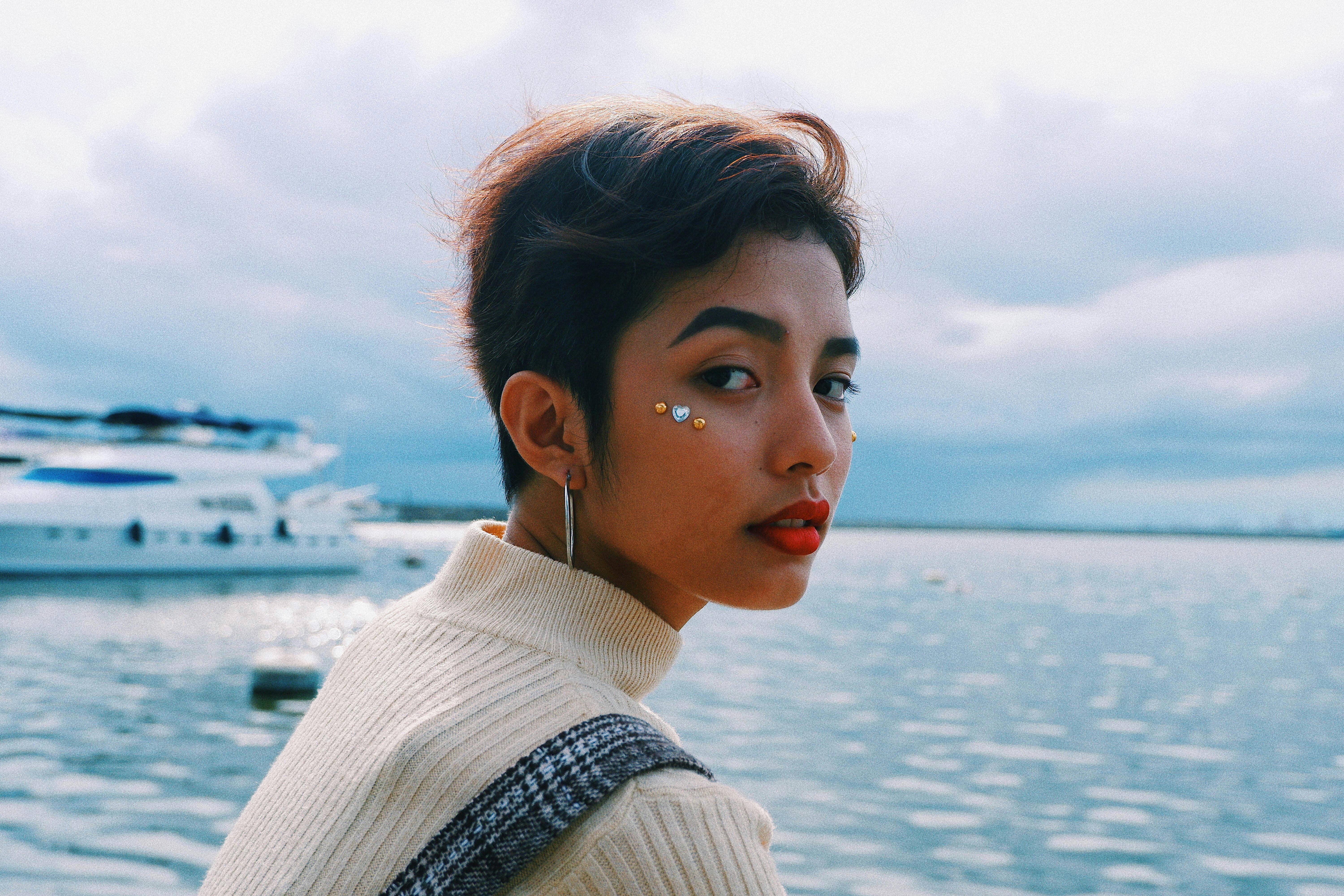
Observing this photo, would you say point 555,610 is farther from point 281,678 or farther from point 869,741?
point 281,678

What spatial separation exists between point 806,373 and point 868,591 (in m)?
54.7

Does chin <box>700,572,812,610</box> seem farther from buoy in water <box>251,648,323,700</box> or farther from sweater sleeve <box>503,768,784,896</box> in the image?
buoy in water <box>251,648,323,700</box>

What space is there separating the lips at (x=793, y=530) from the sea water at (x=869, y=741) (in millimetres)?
3100

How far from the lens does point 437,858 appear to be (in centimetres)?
99

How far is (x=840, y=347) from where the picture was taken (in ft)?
4.43

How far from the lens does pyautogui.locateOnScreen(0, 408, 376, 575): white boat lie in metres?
33.0

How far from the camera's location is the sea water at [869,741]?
1080 cm

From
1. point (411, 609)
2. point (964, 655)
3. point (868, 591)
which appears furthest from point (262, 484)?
point (411, 609)

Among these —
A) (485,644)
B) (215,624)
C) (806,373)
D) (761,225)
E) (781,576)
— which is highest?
(215,624)

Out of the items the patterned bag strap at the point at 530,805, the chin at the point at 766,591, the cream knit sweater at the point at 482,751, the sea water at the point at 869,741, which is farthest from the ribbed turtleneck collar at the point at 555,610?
the sea water at the point at 869,741

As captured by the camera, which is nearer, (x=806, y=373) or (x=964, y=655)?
(x=806, y=373)

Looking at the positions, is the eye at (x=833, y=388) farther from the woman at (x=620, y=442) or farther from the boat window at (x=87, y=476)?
the boat window at (x=87, y=476)

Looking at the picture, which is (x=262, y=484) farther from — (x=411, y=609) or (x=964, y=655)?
(x=411, y=609)

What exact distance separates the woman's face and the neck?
1.8 inches
